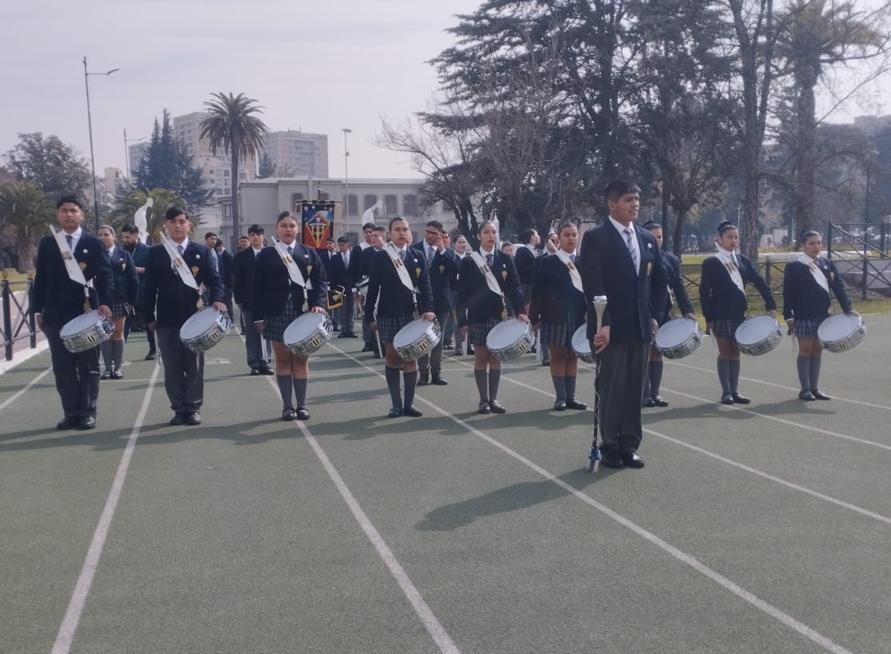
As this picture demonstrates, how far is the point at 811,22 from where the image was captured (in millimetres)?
33656

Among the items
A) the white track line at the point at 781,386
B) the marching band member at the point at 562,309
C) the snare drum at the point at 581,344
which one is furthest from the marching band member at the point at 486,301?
the white track line at the point at 781,386

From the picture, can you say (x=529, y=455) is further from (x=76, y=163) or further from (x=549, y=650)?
(x=76, y=163)

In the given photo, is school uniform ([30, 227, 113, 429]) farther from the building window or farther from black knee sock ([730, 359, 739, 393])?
the building window

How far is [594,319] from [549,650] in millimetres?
3895

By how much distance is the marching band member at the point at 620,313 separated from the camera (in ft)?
24.7

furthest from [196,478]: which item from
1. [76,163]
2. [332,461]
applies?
[76,163]

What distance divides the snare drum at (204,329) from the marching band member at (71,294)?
0.77 meters

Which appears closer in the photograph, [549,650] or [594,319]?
[549,650]

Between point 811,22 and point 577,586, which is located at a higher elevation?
point 811,22

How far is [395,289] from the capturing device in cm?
1008

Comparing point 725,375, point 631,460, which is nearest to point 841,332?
point 725,375

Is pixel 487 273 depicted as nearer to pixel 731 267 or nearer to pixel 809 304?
pixel 731 267

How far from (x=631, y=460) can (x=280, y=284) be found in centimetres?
409

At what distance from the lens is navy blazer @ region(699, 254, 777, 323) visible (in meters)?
10.8
